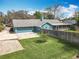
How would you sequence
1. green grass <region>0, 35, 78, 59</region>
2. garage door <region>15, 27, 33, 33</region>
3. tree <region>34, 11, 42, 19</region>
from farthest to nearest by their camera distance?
tree <region>34, 11, 42, 19</region> → garage door <region>15, 27, 33, 33</region> → green grass <region>0, 35, 78, 59</region>

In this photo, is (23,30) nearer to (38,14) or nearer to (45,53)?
(45,53)

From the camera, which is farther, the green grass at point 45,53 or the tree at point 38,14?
the tree at point 38,14

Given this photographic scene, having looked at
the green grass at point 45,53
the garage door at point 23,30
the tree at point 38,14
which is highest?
the tree at point 38,14

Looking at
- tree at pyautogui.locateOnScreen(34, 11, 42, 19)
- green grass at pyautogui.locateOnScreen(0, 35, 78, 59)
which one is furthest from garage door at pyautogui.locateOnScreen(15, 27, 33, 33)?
tree at pyautogui.locateOnScreen(34, 11, 42, 19)

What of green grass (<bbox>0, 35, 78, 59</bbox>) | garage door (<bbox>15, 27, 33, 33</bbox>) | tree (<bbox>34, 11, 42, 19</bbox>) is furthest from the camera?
tree (<bbox>34, 11, 42, 19</bbox>)

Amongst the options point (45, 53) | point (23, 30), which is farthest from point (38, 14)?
point (45, 53)

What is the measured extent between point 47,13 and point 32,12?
1434cm

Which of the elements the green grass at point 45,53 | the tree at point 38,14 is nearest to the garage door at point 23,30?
the green grass at point 45,53

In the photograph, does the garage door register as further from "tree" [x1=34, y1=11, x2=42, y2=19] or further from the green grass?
"tree" [x1=34, y1=11, x2=42, y2=19]

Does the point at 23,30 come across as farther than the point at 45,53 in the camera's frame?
Yes

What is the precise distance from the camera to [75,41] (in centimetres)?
1209

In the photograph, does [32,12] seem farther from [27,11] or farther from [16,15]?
[16,15]

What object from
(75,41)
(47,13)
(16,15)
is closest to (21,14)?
(16,15)

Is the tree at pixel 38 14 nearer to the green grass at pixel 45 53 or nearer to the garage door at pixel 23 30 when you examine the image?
the garage door at pixel 23 30
